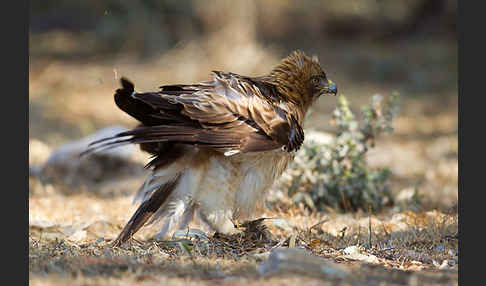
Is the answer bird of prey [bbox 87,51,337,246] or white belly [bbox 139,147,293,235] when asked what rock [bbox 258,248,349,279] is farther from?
white belly [bbox 139,147,293,235]

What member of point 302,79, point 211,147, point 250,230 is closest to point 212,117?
point 211,147

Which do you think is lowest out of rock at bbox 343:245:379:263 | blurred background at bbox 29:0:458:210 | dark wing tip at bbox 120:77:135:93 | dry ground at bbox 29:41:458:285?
rock at bbox 343:245:379:263

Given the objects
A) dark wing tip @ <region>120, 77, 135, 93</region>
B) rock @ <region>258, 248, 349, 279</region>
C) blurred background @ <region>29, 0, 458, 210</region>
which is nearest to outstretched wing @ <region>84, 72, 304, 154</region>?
dark wing tip @ <region>120, 77, 135, 93</region>

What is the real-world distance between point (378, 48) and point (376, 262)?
16.0 m

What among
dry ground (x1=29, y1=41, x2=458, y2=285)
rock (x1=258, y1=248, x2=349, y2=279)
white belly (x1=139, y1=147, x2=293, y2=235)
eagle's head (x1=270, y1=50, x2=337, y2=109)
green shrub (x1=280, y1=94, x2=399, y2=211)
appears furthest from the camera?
green shrub (x1=280, y1=94, x2=399, y2=211)

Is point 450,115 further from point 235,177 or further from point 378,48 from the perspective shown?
point 235,177

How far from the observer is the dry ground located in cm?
323

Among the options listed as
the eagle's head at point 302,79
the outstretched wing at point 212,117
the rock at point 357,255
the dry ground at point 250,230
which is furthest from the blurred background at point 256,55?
the outstretched wing at point 212,117

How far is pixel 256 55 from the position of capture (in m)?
14.4

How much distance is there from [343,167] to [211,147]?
3.17 meters

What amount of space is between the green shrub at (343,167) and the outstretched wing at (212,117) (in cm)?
231

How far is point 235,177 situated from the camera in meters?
4.35

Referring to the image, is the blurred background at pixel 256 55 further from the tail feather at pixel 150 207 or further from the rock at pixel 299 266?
the rock at pixel 299 266

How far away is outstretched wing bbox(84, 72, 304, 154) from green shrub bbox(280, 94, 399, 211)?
2.31m
